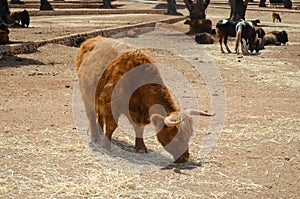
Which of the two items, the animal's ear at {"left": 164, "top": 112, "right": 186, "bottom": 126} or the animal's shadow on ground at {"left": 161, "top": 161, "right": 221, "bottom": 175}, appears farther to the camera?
the animal's shadow on ground at {"left": 161, "top": 161, "right": 221, "bottom": 175}

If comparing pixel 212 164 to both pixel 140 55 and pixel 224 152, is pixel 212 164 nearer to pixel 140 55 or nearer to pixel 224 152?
pixel 224 152

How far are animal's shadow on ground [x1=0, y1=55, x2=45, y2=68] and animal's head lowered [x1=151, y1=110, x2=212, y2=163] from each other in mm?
9177

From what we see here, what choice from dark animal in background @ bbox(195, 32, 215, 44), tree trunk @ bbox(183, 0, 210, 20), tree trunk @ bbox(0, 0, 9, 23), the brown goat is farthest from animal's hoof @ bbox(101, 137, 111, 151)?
tree trunk @ bbox(183, 0, 210, 20)

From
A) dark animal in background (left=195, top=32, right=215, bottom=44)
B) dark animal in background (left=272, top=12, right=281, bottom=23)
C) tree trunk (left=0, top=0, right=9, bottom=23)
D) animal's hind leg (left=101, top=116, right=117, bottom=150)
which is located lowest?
dark animal in background (left=272, top=12, right=281, bottom=23)

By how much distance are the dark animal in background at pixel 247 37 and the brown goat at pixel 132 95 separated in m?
12.8

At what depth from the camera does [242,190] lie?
621cm

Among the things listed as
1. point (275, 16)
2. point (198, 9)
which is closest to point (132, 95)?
point (198, 9)

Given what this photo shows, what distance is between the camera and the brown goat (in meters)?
6.60

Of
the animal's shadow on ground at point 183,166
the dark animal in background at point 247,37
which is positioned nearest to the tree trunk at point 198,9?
the dark animal in background at point 247,37

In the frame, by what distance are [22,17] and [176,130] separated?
2439 cm

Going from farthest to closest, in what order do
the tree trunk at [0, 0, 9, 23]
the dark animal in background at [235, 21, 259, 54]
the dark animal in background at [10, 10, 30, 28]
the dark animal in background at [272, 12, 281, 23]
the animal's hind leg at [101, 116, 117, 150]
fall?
the dark animal in background at [272, 12, 281, 23], the dark animal in background at [10, 10, 30, 28], the tree trunk at [0, 0, 9, 23], the dark animal in background at [235, 21, 259, 54], the animal's hind leg at [101, 116, 117, 150]

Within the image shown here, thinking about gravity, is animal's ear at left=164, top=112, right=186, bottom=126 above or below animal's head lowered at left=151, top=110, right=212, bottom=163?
above

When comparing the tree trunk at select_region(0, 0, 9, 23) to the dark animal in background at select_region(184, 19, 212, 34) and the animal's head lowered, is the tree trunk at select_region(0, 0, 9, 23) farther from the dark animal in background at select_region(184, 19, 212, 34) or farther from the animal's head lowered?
the animal's head lowered

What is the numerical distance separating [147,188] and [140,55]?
1.78 metres
